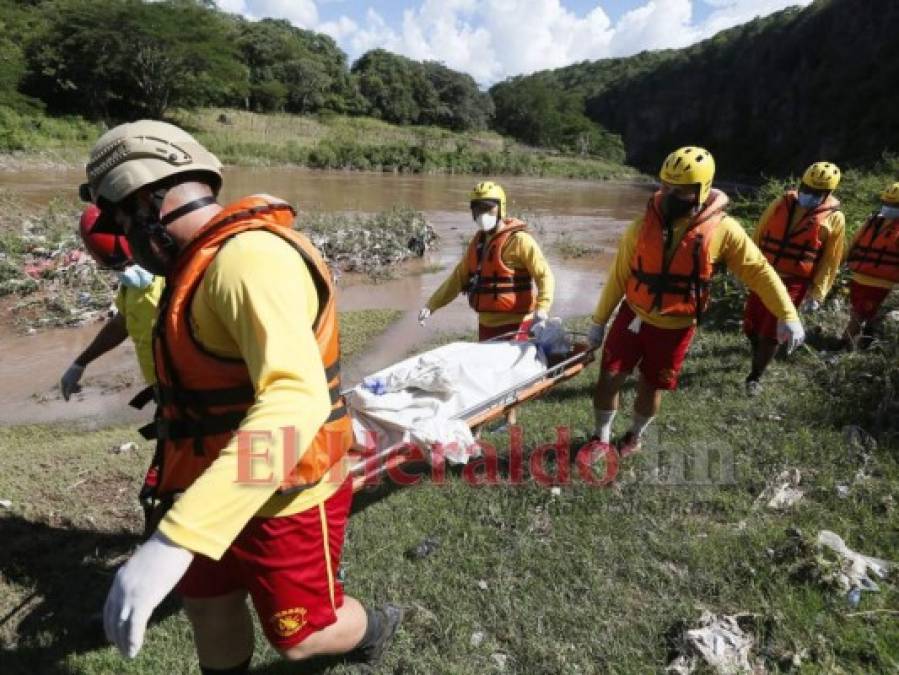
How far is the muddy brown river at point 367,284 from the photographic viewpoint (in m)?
6.21

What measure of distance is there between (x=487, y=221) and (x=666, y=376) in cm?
188

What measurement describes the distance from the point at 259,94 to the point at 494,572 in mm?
68809

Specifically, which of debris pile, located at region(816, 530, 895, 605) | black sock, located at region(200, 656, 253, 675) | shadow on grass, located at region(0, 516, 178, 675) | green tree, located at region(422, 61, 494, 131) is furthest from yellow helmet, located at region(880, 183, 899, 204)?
green tree, located at region(422, 61, 494, 131)

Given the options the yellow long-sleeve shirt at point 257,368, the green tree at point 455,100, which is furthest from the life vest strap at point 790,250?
the green tree at point 455,100

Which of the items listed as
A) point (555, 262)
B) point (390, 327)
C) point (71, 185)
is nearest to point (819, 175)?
point (390, 327)

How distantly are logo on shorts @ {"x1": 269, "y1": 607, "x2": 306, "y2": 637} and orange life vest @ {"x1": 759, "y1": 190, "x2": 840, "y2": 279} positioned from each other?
5549 millimetres

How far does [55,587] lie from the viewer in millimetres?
3246

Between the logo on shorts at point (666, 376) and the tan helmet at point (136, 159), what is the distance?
325 centimetres

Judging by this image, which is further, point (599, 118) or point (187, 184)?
point (599, 118)

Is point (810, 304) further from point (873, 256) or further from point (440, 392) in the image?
point (440, 392)

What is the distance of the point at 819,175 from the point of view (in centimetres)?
561

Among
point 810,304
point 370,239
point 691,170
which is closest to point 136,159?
point 691,170

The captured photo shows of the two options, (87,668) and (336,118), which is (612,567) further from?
(336,118)

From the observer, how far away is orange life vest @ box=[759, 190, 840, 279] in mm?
5629
